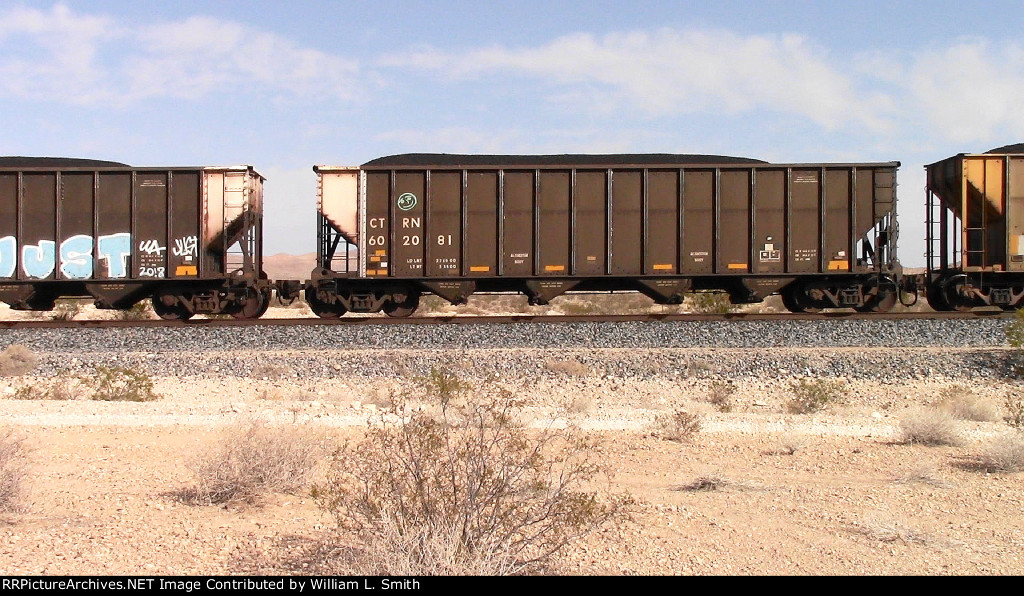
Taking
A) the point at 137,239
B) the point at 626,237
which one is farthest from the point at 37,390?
the point at 626,237

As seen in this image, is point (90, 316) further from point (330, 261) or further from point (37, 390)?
point (37, 390)

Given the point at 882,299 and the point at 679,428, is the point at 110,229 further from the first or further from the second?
the point at 882,299

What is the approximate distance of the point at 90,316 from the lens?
27.8 metres

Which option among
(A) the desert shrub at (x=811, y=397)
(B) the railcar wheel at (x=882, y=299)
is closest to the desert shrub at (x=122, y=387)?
(A) the desert shrub at (x=811, y=397)

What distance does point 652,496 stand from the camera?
6.47 m

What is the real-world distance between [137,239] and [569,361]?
1031 centimetres

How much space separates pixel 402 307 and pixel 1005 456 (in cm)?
1300

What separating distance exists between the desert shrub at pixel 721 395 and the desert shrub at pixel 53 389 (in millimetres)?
8674

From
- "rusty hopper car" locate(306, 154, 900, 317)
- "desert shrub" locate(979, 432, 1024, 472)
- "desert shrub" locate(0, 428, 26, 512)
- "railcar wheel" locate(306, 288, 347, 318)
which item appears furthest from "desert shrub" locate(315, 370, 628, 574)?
"railcar wheel" locate(306, 288, 347, 318)

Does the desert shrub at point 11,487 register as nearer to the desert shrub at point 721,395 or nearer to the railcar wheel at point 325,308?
the desert shrub at point 721,395

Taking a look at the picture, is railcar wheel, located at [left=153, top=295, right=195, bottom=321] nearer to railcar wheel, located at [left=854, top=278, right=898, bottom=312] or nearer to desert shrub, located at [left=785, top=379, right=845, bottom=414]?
desert shrub, located at [left=785, top=379, right=845, bottom=414]

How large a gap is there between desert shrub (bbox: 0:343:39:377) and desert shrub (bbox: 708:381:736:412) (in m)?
10.4

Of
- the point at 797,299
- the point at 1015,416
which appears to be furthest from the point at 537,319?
the point at 1015,416

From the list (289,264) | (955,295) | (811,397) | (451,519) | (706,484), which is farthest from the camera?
(289,264)
